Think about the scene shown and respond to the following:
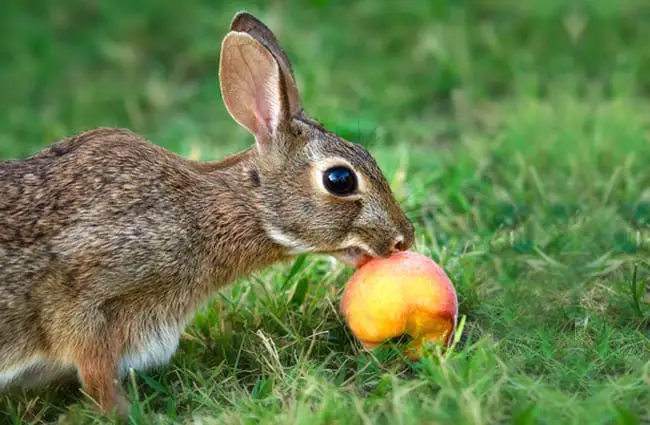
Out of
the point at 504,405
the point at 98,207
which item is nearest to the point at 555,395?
the point at 504,405

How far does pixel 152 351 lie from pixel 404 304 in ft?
3.61

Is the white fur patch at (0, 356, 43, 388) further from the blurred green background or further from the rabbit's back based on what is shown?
the blurred green background

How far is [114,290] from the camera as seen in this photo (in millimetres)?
4785

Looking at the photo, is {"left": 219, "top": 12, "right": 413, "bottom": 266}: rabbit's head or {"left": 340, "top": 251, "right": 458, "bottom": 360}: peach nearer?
{"left": 340, "top": 251, "right": 458, "bottom": 360}: peach

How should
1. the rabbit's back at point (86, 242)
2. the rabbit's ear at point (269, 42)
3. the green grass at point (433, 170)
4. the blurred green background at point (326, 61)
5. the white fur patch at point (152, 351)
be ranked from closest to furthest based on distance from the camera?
the green grass at point (433, 170), the rabbit's back at point (86, 242), the white fur patch at point (152, 351), the rabbit's ear at point (269, 42), the blurred green background at point (326, 61)

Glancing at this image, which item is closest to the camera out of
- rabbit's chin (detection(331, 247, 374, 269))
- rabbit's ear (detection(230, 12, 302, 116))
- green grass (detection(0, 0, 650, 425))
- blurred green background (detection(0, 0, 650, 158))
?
green grass (detection(0, 0, 650, 425))

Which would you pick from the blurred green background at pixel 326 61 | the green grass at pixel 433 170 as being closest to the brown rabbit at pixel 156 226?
the green grass at pixel 433 170

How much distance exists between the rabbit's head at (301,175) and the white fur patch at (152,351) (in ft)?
2.07

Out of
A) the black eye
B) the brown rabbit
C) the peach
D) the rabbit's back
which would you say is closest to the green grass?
the peach

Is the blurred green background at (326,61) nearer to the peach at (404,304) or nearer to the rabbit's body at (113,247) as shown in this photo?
the rabbit's body at (113,247)

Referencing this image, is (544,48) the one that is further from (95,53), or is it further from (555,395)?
(555,395)

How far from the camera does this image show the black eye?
502 centimetres

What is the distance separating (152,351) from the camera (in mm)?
4965

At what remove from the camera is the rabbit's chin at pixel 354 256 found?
509cm
